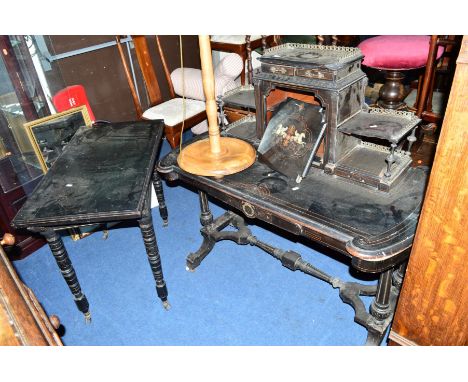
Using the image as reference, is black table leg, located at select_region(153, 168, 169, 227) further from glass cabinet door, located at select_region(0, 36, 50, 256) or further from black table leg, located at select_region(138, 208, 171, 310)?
glass cabinet door, located at select_region(0, 36, 50, 256)

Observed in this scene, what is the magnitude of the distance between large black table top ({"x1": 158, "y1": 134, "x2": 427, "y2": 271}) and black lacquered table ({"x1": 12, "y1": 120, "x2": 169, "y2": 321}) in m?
0.46

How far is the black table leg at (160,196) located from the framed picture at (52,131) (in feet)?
2.98

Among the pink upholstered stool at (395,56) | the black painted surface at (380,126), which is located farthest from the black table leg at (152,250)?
the pink upholstered stool at (395,56)

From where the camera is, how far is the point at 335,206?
218 cm

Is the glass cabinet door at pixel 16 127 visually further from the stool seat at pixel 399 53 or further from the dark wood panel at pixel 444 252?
the dark wood panel at pixel 444 252

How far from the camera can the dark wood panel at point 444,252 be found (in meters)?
1.42

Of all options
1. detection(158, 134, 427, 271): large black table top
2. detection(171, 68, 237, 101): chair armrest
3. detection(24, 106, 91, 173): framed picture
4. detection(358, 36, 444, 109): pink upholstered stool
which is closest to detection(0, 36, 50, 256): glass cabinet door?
detection(24, 106, 91, 173): framed picture

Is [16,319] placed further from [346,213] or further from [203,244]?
[203,244]

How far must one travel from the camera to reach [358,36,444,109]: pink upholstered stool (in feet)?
10.5

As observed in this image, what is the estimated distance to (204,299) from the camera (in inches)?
127

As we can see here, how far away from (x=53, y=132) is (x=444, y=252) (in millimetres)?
3598

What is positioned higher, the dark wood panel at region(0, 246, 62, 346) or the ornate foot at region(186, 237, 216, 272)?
the dark wood panel at region(0, 246, 62, 346)

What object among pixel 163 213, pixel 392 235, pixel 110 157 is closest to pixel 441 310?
pixel 392 235
